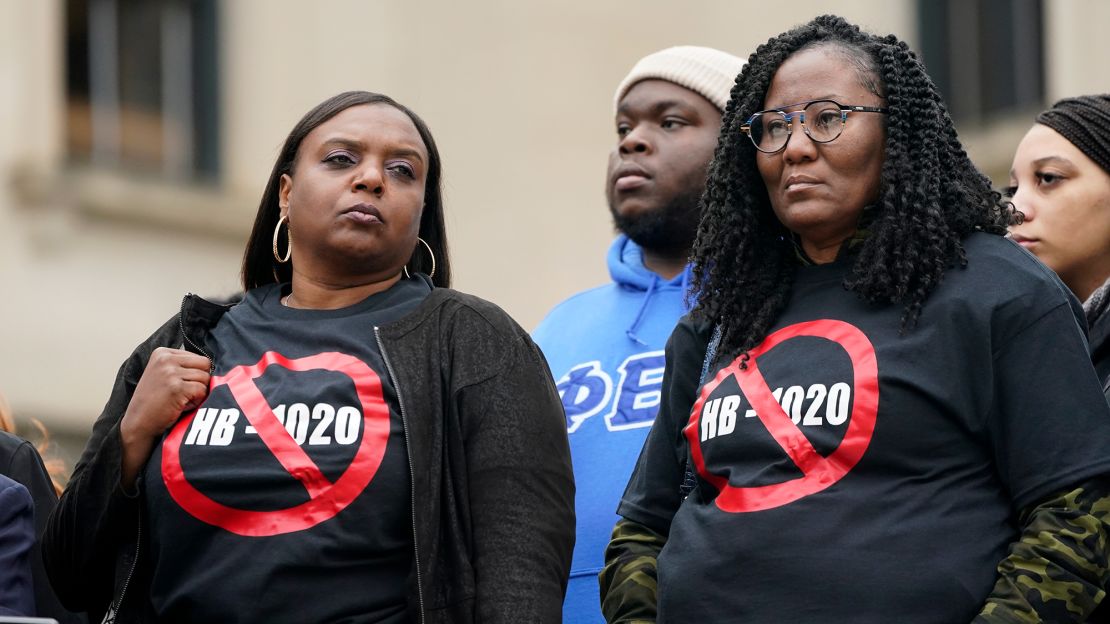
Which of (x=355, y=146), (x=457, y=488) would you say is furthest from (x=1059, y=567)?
(x=355, y=146)

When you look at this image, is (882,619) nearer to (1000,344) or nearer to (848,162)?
(1000,344)

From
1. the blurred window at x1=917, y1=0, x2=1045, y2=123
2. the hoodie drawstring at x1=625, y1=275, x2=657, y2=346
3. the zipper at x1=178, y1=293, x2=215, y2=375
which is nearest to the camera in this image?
the zipper at x1=178, y1=293, x2=215, y2=375

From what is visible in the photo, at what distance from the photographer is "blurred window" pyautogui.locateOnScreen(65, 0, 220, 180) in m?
11.5

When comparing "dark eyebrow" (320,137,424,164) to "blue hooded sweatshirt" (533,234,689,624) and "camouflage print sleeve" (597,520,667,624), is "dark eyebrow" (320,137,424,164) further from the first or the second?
"camouflage print sleeve" (597,520,667,624)

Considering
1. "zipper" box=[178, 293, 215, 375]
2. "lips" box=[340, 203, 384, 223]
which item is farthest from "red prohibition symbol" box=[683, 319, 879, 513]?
"zipper" box=[178, 293, 215, 375]

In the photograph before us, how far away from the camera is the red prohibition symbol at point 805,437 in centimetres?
378

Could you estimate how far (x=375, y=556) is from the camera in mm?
4023

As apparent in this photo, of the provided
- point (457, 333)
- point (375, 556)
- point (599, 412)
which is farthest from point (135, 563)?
point (599, 412)

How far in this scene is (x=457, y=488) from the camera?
4.12m

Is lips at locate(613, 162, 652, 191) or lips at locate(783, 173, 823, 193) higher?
lips at locate(783, 173, 823, 193)

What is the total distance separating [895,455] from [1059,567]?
13.8 inches

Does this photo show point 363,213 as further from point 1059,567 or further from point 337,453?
point 1059,567

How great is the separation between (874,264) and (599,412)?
135 cm

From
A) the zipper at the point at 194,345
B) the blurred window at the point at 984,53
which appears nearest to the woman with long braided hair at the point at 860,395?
the zipper at the point at 194,345
